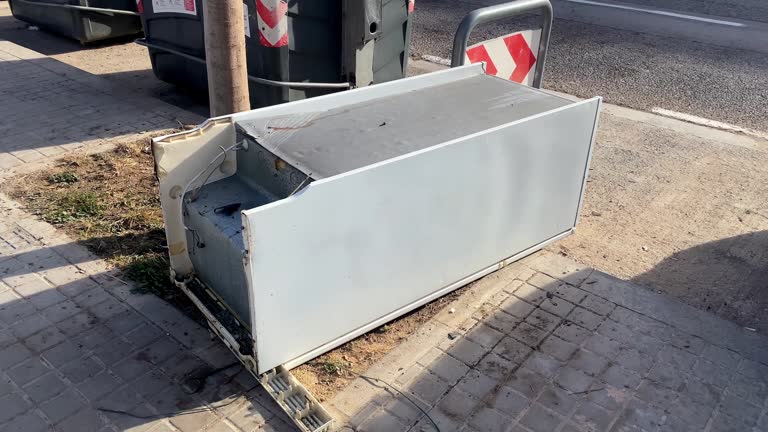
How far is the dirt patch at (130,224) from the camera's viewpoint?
3297mm

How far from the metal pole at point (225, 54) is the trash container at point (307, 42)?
5.23 feet

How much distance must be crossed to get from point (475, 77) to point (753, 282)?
223 cm

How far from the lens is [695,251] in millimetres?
4414

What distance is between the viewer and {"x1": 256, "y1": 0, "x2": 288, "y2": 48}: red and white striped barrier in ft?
16.6

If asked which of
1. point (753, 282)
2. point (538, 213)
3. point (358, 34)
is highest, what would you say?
point (358, 34)

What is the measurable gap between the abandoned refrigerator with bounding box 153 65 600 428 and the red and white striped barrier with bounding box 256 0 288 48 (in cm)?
177

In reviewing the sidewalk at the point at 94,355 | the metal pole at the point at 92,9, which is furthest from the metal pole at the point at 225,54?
the metal pole at the point at 92,9

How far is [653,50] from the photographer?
9.51 meters

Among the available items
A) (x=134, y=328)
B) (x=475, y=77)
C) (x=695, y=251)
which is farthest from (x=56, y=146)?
(x=695, y=251)

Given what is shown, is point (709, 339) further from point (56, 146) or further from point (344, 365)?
point (56, 146)

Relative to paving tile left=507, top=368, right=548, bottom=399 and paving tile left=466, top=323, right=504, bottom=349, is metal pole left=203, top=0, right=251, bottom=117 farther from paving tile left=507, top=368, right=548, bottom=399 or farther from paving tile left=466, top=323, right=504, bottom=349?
paving tile left=507, top=368, right=548, bottom=399

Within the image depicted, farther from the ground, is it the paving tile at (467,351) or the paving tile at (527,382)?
the paving tile at (467,351)

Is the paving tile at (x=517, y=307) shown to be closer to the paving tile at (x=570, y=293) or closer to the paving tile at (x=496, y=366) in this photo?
the paving tile at (x=570, y=293)

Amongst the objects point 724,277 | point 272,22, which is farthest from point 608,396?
point 272,22
